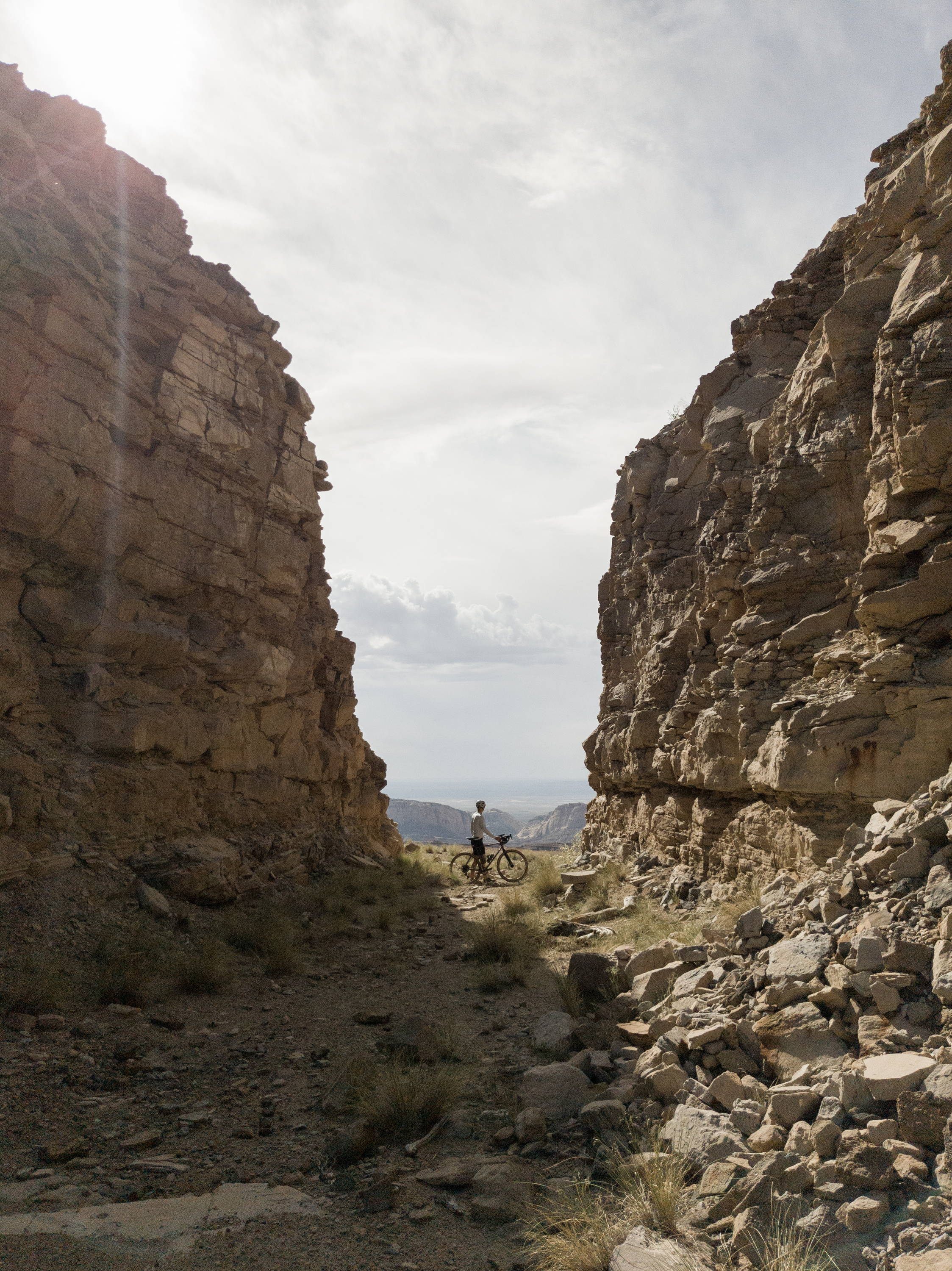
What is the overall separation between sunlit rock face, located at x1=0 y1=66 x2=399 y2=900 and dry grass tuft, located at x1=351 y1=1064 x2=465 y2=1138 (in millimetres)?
5381

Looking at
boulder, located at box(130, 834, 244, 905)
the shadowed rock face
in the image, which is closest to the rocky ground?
boulder, located at box(130, 834, 244, 905)

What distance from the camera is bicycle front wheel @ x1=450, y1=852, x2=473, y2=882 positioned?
57.4ft

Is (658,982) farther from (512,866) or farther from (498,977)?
(512,866)

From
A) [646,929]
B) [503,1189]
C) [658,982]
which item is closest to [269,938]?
→ [646,929]

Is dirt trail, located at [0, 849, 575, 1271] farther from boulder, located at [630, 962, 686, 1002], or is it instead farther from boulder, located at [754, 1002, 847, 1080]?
boulder, located at [754, 1002, 847, 1080]

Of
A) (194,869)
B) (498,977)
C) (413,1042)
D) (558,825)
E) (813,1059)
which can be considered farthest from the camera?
(558,825)

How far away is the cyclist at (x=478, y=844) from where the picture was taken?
1695 centimetres

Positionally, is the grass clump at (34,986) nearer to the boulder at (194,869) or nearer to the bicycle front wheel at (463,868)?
the boulder at (194,869)

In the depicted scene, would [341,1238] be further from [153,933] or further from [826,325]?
[826,325]

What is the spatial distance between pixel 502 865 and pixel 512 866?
133 centimetres

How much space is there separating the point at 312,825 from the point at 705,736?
25.9 feet

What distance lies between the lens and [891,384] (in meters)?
8.70

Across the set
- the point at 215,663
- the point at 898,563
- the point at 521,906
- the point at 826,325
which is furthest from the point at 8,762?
the point at 826,325

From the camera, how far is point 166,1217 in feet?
14.8
